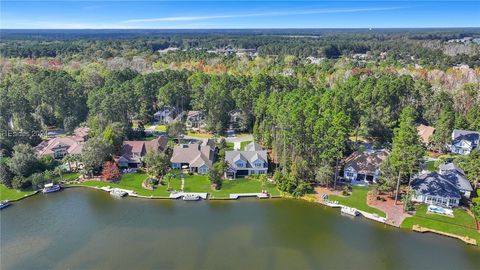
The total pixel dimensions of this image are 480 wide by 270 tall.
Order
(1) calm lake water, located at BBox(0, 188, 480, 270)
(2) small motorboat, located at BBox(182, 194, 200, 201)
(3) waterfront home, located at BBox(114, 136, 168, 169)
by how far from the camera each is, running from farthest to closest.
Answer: (3) waterfront home, located at BBox(114, 136, 168, 169) < (2) small motorboat, located at BBox(182, 194, 200, 201) < (1) calm lake water, located at BBox(0, 188, 480, 270)

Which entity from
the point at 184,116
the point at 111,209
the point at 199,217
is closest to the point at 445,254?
the point at 199,217

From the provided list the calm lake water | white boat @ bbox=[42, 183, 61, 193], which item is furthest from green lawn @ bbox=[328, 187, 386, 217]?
white boat @ bbox=[42, 183, 61, 193]

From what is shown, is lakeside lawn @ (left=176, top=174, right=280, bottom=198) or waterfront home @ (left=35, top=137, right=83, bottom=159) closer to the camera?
lakeside lawn @ (left=176, top=174, right=280, bottom=198)

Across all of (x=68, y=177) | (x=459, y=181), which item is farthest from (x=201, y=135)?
(x=459, y=181)

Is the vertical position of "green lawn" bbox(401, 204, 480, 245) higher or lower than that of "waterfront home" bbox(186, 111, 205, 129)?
lower

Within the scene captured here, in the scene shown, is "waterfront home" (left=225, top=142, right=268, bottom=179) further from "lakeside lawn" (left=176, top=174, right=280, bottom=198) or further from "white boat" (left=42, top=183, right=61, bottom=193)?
"white boat" (left=42, top=183, right=61, bottom=193)

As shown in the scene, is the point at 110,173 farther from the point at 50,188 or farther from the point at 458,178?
the point at 458,178

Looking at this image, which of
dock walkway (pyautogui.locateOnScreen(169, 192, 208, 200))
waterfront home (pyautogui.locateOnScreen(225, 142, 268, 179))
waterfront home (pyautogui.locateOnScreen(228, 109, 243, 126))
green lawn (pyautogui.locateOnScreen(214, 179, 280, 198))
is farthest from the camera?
waterfront home (pyautogui.locateOnScreen(228, 109, 243, 126))
